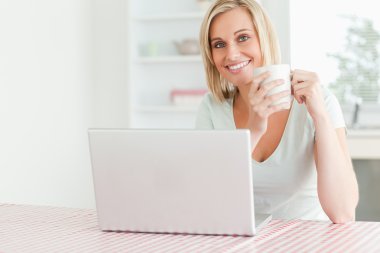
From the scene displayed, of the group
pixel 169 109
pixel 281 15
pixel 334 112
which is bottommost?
pixel 169 109

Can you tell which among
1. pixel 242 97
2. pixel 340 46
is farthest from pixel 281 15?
pixel 242 97

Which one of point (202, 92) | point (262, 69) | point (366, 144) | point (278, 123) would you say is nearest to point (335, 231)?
point (262, 69)

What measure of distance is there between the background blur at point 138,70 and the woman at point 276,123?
161 cm

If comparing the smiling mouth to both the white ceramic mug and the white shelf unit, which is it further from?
the white shelf unit

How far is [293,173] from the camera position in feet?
6.50

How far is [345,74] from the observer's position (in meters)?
4.30

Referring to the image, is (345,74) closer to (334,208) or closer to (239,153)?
(334,208)

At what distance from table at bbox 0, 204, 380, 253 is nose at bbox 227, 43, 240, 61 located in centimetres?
63

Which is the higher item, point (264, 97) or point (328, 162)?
point (264, 97)

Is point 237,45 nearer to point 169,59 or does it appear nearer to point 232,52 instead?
point 232,52

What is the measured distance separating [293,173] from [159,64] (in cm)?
245

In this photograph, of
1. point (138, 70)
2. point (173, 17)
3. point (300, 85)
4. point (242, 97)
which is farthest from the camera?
point (138, 70)

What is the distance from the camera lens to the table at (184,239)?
1.35 meters

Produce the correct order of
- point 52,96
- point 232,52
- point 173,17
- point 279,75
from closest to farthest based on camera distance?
1. point 279,75
2. point 232,52
3. point 52,96
4. point 173,17
